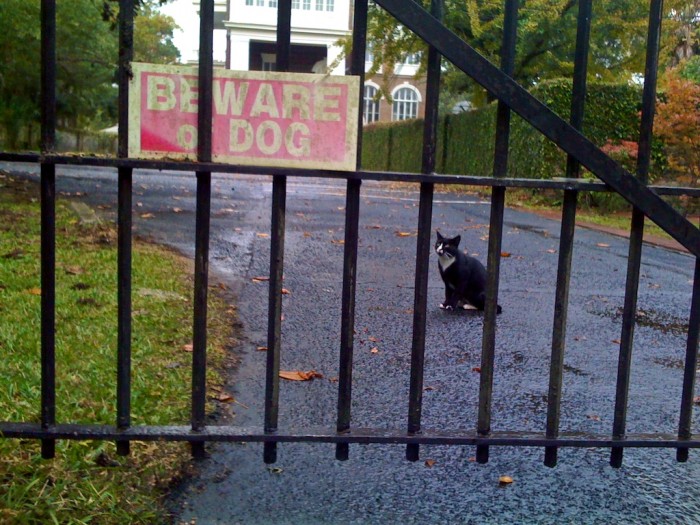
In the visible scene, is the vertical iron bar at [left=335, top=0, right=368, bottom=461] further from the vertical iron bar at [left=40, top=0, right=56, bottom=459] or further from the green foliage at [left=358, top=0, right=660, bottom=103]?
the green foliage at [left=358, top=0, right=660, bottom=103]

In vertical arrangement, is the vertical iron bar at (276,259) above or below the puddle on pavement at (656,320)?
above

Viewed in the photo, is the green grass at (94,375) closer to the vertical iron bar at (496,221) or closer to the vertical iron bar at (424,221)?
the vertical iron bar at (424,221)

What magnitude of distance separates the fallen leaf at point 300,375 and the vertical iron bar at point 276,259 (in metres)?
1.40

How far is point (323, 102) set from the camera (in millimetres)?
2588

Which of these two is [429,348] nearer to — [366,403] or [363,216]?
[366,403]

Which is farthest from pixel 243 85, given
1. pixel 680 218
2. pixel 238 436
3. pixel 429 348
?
pixel 429 348

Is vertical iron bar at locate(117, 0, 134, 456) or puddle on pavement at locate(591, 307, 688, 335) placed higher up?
vertical iron bar at locate(117, 0, 134, 456)

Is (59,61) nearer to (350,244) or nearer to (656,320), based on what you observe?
(656,320)

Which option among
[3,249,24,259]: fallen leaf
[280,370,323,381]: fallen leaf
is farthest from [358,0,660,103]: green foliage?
[280,370,323,381]: fallen leaf

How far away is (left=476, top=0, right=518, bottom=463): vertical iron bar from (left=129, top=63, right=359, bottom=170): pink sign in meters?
0.51

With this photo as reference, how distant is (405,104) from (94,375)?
45500mm

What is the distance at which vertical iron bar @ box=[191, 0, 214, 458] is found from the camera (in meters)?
2.55

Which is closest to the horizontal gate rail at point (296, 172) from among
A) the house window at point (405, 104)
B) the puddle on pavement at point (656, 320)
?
the puddle on pavement at point (656, 320)

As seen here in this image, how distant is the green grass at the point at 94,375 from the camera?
8.18 ft
